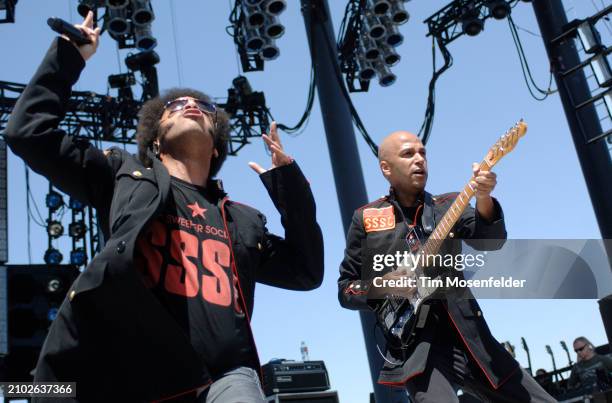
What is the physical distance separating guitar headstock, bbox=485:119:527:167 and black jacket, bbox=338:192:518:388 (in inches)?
8.9

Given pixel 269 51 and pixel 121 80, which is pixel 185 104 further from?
pixel 121 80

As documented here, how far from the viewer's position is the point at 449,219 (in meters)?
3.28

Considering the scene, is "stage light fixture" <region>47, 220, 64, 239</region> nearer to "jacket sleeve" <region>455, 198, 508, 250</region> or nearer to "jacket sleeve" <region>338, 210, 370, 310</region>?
"jacket sleeve" <region>338, 210, 370, 310</region>

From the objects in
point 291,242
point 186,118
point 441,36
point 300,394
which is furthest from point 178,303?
point 441,36

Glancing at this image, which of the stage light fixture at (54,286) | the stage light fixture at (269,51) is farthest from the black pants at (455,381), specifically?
the stage light fixture at (54,286)

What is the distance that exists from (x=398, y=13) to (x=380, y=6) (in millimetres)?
353

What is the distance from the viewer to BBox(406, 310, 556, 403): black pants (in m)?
3.00

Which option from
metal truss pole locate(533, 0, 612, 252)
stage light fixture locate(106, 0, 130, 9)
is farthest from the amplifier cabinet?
stage light fixture locate(106, 0, 130, 9)

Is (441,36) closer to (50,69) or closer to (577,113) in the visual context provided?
(577,113)

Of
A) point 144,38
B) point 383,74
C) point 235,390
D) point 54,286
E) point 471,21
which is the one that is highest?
point 144,38

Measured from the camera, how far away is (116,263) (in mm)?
2133

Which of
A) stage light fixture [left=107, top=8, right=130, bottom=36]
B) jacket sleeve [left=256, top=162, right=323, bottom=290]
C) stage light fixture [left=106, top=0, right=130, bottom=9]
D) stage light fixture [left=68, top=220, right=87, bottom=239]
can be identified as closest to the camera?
jacket sleeve [left=256, top=162, right=323, bottom=290]

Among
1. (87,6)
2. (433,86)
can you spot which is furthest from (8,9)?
(433,86)

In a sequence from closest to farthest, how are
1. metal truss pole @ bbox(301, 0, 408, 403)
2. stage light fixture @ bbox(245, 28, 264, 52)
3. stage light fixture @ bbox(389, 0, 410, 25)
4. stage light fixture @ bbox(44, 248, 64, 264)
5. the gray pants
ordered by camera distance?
1. the gray pants
2. metal truss pole @ bbox(301, 0, 408, 403)
3. stage light fixture @ bbox(245, 28, 264, 52)
4. stage light fixture @ bbox(389, 0, 410, 25)
5. stage light fixture @ bbox(44, 248, 64, 264)
